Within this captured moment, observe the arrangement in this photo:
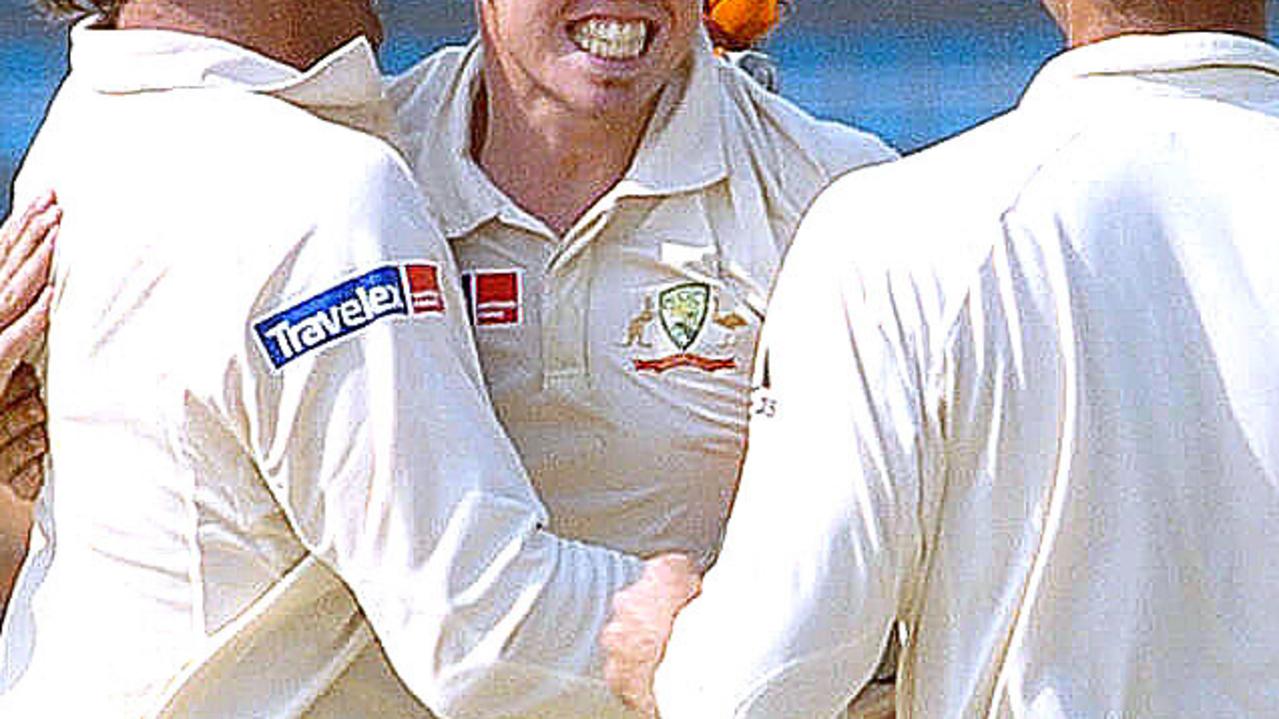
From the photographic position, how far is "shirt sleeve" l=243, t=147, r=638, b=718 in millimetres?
2199

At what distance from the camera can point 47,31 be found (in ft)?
22.0

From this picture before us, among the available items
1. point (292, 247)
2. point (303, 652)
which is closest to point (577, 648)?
point (303, 652)

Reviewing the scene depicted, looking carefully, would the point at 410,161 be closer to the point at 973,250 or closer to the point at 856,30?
the point at 973,250

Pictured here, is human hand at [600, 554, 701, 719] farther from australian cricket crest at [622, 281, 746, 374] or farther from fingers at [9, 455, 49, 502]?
fingers at [9, 455, 49, 502]

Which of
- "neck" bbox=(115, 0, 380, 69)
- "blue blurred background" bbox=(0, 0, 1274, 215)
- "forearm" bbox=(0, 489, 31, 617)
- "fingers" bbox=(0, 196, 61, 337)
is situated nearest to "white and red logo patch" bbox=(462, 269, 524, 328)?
"neck" bbox=(115, 0, 380, 69)

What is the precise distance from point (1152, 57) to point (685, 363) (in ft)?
1.76

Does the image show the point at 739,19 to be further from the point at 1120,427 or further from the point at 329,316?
the point at 1120,427

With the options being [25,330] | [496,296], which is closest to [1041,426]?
[496,296]

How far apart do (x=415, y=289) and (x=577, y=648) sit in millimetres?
303

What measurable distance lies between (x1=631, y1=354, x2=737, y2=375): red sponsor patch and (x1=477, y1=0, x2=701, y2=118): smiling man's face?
213 mm

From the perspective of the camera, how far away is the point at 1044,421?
2006 mm

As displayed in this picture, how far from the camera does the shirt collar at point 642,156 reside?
245cm

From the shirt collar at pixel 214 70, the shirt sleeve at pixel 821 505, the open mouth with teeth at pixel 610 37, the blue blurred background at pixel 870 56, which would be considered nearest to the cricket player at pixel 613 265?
the open mouth with teeth at pixel 610 37

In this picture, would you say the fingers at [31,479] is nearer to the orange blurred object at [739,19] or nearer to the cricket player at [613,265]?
the cricket player at [613,265]
